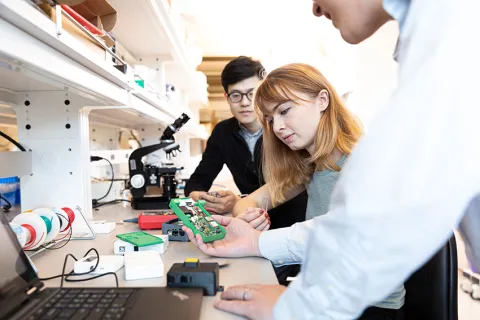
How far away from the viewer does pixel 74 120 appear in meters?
1.30

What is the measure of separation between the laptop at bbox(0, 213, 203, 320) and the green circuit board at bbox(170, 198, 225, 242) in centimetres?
29

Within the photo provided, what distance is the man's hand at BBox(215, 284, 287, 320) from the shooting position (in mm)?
581

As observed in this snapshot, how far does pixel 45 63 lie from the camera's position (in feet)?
2.31

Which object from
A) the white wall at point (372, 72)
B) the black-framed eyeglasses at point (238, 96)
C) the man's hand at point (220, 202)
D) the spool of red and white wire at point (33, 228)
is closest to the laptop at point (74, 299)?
the spool of red and white wire at point (33, 228)

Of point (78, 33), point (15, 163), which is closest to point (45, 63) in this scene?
point (78, 33)

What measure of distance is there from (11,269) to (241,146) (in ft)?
4.72

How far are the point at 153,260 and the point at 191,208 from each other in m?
0.31

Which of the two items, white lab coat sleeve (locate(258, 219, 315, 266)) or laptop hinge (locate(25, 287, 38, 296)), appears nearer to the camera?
laptop hinge (locate(25, 287, 38, 296))

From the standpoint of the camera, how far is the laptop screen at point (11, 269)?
0.60 metres

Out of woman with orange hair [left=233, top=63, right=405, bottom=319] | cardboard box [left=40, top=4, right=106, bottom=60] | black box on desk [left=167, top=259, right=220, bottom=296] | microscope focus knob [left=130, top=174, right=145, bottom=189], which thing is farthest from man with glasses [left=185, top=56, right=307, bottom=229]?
black box on desk [left=167, top=259, right=220, bottom=296]

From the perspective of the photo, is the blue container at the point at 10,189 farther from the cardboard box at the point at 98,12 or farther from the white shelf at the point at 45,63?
the cardboard box at the point at 98,12

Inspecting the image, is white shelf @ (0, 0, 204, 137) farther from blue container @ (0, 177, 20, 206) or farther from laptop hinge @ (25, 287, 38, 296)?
blue container @ (0, 177, 20, 206)

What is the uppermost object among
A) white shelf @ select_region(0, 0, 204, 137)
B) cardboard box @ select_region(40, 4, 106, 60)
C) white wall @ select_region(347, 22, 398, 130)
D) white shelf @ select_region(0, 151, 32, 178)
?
white wall @ select_region(347, 22, 398, 130)

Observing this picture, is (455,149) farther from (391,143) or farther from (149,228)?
(149,228)
